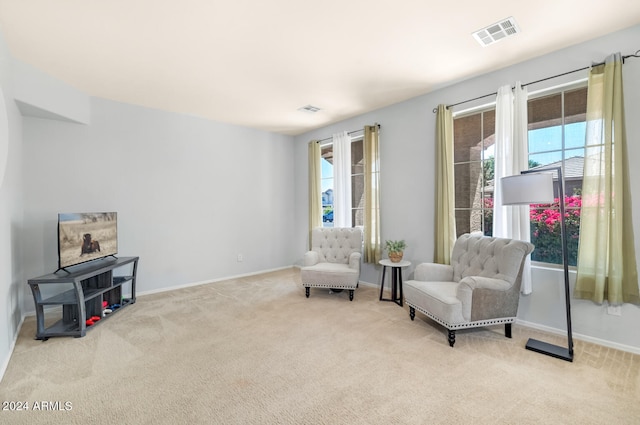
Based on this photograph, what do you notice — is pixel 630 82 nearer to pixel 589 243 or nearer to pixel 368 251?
pixel 589 243

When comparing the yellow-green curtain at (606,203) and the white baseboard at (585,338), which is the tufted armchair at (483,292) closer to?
the white baseboard at (585,338)

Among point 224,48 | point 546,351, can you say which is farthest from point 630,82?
point 224,48

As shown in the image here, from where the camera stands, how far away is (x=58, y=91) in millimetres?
3439

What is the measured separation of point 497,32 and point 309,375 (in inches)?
128

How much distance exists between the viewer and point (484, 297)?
270cm

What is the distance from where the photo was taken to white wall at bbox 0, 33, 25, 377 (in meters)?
2.45

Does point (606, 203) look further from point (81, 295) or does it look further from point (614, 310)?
point (81, 295)

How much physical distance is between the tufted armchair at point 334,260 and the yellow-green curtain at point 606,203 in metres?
2.34

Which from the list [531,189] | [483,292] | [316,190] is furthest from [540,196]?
[316,190]

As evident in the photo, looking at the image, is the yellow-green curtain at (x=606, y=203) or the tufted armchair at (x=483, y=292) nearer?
the yellow-green curtain at (x=606, y=203)

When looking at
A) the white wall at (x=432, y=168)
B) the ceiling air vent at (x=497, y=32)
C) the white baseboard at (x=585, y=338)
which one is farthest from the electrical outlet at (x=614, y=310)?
the ceiling air vent at (x=497, y=32)

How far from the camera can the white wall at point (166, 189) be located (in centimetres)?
363

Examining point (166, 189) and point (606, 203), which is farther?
point (166, 189)

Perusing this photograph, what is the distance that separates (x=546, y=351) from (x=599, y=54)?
→ 2687 mm
